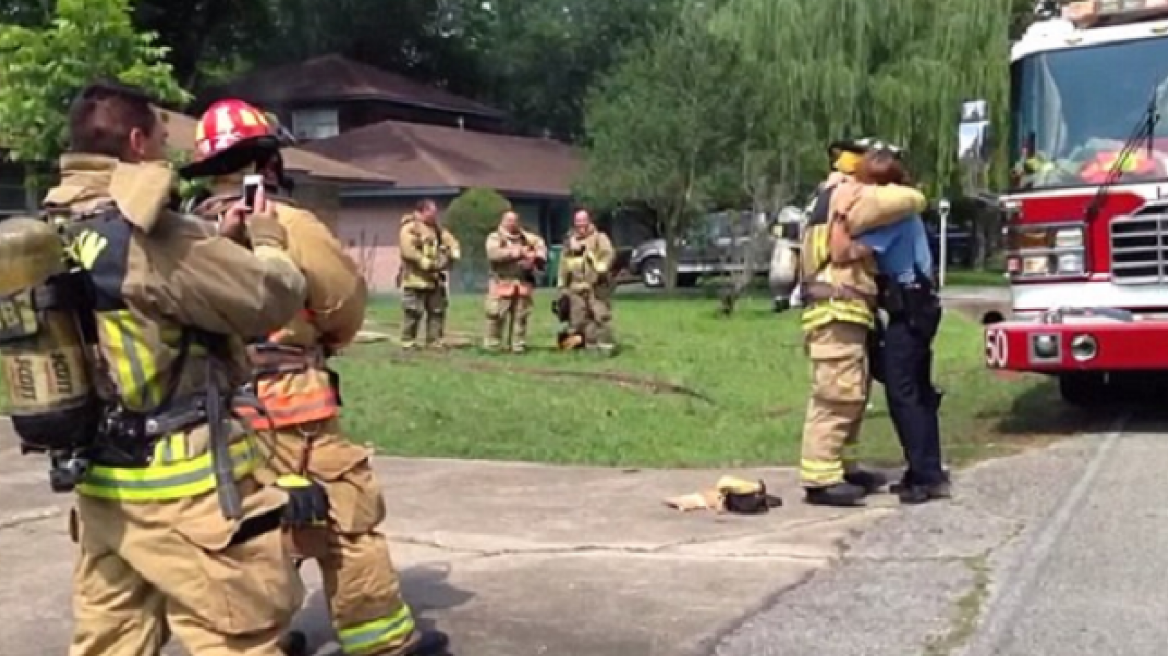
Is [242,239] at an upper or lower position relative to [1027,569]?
upper

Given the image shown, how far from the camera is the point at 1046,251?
1014 centimetres

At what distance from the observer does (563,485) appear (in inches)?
353

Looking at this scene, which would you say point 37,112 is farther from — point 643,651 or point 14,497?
point 643,651

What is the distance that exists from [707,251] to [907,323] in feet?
100

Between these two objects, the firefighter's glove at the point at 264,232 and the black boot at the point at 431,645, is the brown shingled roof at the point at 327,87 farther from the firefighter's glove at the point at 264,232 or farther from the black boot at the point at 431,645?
the firefighter's glove at the point at 264,232

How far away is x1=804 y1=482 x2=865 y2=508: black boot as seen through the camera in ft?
26.2

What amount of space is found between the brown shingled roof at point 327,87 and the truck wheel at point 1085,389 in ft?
132

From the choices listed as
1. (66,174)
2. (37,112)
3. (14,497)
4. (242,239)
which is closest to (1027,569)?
(242,239)

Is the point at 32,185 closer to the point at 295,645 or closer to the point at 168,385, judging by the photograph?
the point at 295,645

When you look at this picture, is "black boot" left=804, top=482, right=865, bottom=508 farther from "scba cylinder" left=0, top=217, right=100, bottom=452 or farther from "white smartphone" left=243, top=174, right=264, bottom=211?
"scba cylinder" left=0, top=217, right=100, bottom=452

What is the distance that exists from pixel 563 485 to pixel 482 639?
131 inches

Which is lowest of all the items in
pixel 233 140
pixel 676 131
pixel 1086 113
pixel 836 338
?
pixel 836 338

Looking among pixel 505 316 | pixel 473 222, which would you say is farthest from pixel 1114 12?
pixel 473 222

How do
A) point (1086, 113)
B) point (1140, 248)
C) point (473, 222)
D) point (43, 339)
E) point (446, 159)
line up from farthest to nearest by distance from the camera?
point (446, 159) < point (473, 222) < point (1086, 113) < point (1140, 248) < point (43, 339)
